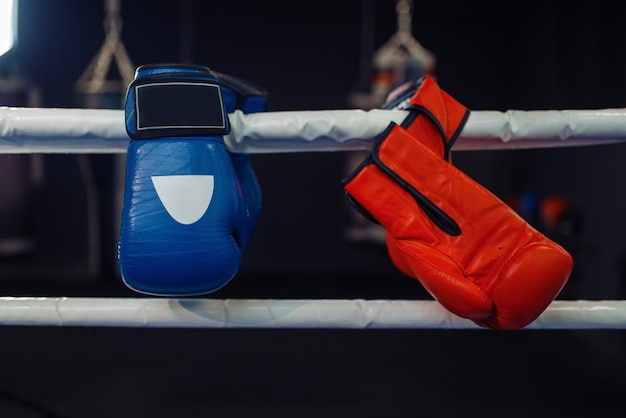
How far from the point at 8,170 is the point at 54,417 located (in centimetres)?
243

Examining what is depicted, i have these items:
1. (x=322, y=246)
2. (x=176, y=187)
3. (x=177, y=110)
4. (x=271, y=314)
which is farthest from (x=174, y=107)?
(x=322, y=246)

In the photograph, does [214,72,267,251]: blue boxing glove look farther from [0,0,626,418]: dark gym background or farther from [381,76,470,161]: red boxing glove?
[0,0,626,418]: dark gym background

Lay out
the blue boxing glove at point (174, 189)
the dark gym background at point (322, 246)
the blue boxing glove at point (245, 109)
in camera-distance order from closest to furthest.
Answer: the blue boxing glove at point (174, 189) < the blue boxing glove at point (245, 109) < the dark gym background at point (322, 246)

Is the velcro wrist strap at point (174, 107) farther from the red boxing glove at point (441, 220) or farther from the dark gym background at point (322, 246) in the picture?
the dark gym background at point (322, 246)

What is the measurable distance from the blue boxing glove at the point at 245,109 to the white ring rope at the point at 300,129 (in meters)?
0.04

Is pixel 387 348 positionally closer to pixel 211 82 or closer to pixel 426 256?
pixel 426 256

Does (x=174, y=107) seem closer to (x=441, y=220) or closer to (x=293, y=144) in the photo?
(x=293, y=144)

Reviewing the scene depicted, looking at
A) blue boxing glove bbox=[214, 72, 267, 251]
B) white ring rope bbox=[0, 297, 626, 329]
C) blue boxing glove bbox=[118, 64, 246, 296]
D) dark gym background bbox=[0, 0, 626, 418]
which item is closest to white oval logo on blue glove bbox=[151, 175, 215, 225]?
blue boxing glove bbox=[118, 64, 246, 296]

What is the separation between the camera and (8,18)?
2990 millimetres

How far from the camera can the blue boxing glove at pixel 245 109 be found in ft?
2.58

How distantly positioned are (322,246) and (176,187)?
293 cm

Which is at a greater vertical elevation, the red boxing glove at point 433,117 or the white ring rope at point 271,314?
the red boxing glove at point 433,117

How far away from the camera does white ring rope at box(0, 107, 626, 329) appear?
2.50 ft

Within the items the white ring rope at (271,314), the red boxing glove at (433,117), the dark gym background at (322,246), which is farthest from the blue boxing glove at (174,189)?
the dark gym background at (322,246)
